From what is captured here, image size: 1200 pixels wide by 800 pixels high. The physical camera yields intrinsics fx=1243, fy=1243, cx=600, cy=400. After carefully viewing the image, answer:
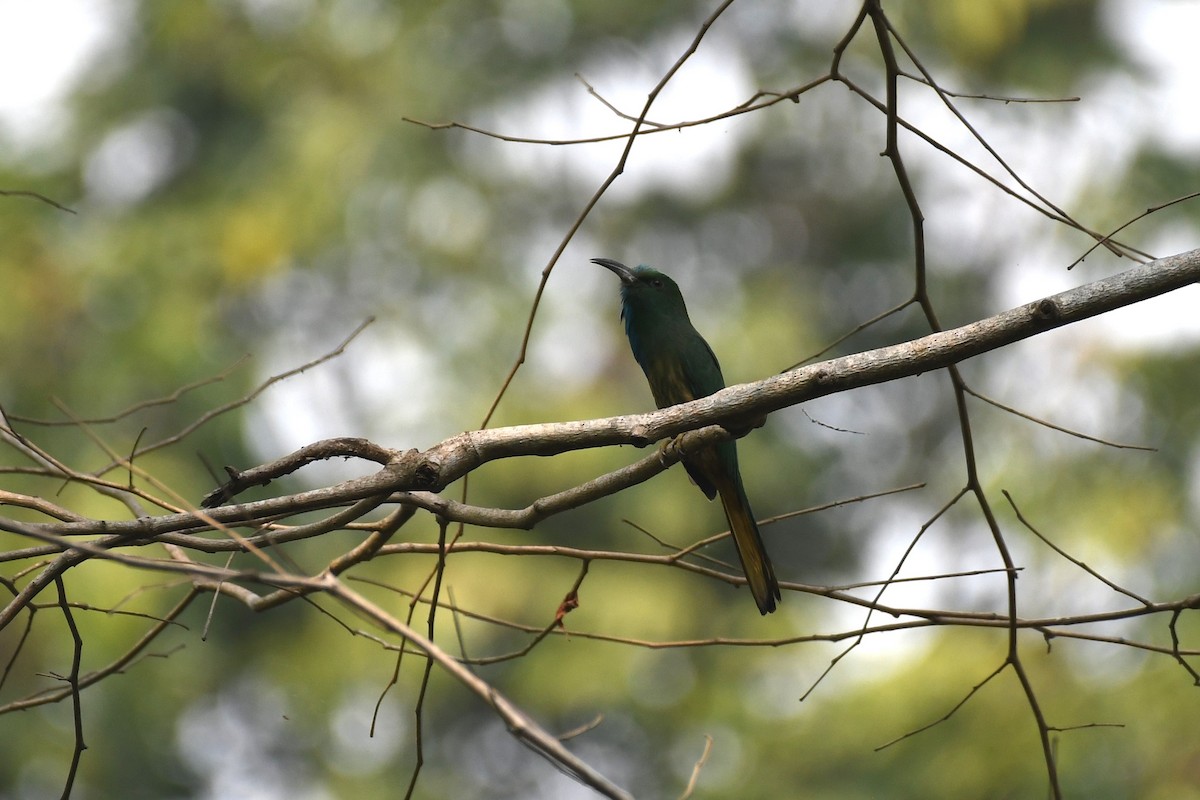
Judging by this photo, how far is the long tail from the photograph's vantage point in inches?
158

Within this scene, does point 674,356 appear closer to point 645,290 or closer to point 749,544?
point 645,290

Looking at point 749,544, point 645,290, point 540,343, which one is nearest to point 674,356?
point 645,290

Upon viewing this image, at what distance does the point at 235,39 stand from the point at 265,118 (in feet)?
3.44

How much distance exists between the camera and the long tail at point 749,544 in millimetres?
4012

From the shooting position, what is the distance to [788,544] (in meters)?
16.9

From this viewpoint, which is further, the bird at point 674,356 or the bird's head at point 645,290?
the bird's head at point 645,290

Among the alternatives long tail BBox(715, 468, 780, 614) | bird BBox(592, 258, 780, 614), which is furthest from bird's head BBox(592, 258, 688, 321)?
long tail BBox(715, 468, 780, 614)

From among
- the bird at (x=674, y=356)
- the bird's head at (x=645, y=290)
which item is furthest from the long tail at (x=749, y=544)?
the bird's head at (x=645, y=290)

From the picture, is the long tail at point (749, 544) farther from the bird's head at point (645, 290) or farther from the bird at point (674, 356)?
the bird's head at point (645, 290)

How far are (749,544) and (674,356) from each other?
39.8 inches

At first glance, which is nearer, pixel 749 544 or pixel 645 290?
pixel 749 544

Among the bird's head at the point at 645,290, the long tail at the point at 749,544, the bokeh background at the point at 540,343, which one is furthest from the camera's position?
the bokeh background at the point at 540,343

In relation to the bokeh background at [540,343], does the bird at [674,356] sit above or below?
below

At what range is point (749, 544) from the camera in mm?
4152
